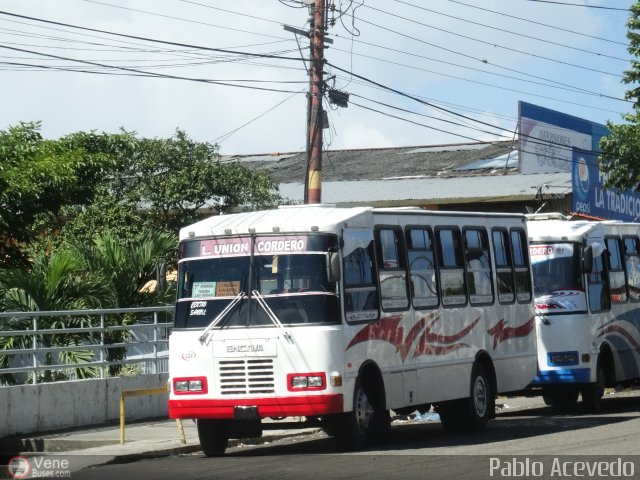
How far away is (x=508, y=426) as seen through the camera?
17844 mm

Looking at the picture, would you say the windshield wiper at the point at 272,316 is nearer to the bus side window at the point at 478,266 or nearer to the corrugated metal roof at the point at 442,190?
the bus side window at the point at 478,266

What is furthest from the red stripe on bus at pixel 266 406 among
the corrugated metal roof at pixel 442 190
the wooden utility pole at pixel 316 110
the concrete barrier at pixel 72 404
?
the corrugated metal roof at pixel 442 190

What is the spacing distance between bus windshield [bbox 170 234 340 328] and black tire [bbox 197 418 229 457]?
1.22 meters

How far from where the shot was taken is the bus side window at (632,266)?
876 inches

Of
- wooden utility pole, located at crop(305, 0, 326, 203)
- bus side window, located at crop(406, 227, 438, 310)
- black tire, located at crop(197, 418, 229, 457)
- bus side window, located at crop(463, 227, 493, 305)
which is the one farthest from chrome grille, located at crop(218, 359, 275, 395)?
wooden utility pole, located at crop(305, 0, 326, 203)

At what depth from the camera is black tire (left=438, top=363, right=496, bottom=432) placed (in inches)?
671

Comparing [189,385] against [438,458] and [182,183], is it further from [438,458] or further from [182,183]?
[182,183]

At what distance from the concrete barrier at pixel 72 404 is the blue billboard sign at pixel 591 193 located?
21.6 meters

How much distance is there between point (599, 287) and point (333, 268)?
319 inches

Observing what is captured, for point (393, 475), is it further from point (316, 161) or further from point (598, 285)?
point (316, 161)

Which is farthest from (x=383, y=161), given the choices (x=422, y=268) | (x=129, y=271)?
(x=422, y=268)

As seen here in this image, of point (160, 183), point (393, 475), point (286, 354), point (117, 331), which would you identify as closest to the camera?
point (393, 475)

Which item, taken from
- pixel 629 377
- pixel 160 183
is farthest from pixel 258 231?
pixel 160 183

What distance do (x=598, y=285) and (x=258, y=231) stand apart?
8159mm
